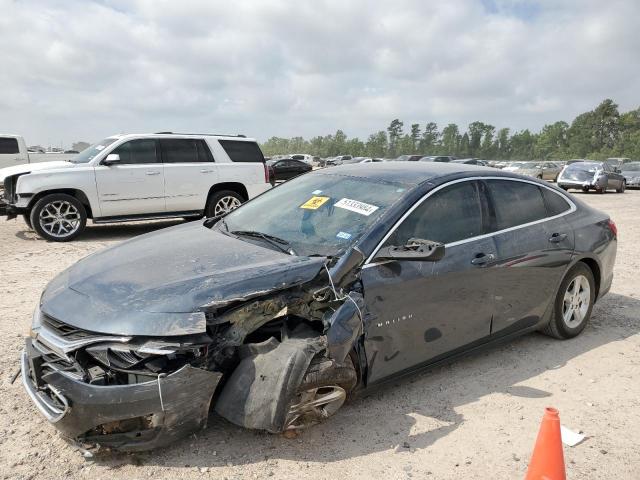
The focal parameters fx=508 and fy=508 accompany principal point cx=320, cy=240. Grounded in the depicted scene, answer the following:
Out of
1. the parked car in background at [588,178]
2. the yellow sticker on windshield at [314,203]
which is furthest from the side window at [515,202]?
the parked car in background at [588,178]

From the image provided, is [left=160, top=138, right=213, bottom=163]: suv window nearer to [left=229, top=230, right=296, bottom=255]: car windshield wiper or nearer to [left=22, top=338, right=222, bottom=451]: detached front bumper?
[left=229, top=230, right=296, bottom=255]: car windshield wiper

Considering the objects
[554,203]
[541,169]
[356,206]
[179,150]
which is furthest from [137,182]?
[541,169]

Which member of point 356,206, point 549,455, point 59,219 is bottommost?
point 549,455

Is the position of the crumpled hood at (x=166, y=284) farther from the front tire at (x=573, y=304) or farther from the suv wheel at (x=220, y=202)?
the suv wheel at (x=220, y=202)

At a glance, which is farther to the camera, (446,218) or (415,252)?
(446,218)

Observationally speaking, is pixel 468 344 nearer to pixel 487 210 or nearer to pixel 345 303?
pixel 487 210

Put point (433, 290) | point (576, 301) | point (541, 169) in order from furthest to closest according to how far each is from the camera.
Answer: point (541, 169), point (576, 301), point (433, 290)

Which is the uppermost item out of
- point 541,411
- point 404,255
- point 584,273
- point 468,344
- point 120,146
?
point 120,146

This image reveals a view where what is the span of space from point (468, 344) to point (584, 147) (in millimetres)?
96168

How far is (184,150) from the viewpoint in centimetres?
1004

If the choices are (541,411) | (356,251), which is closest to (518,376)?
(541,411)

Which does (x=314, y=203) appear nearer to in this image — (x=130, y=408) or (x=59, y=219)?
(x=130, y=408)

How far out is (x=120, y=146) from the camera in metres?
9.38

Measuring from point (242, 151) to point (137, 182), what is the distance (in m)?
2.35
